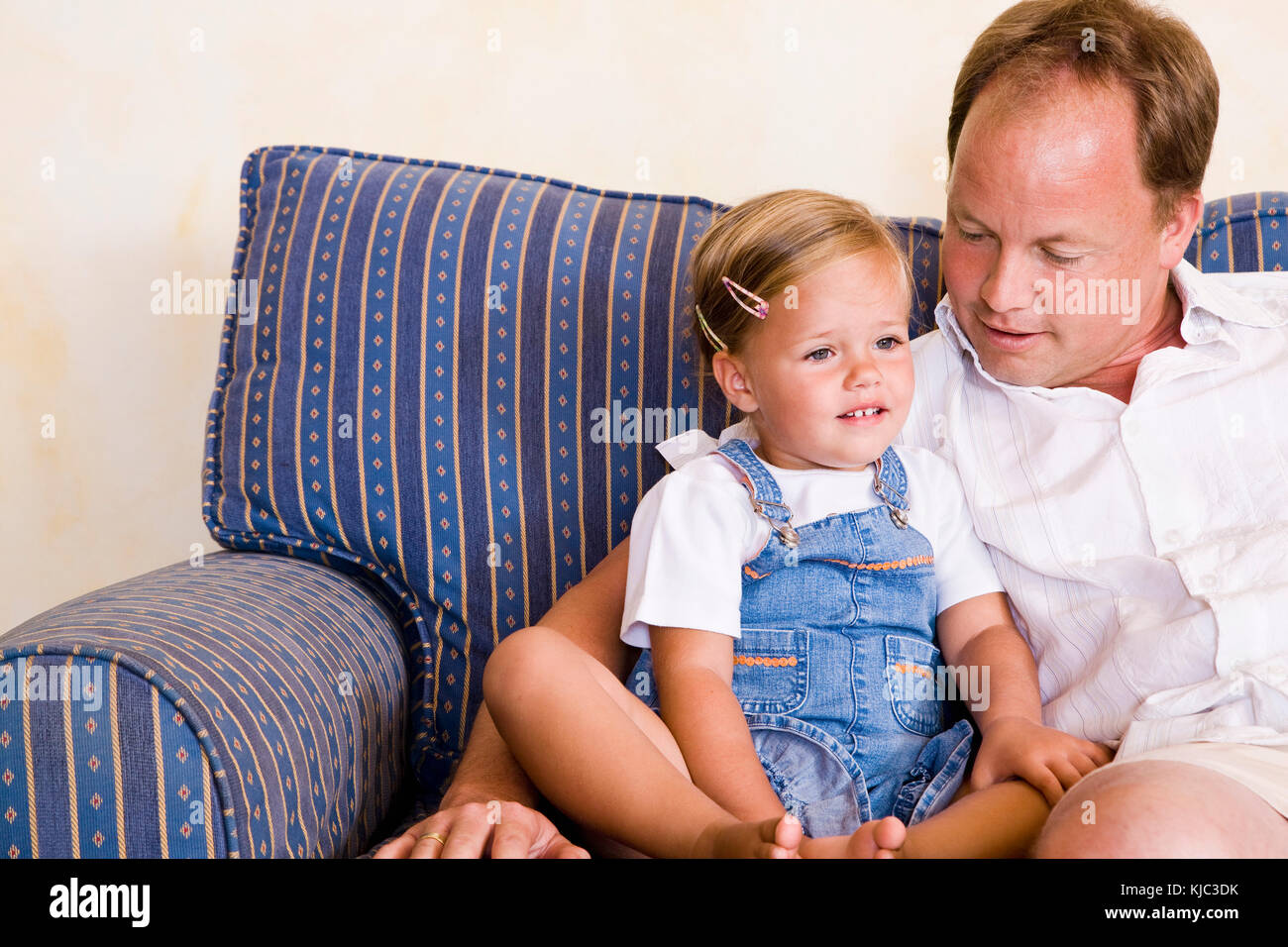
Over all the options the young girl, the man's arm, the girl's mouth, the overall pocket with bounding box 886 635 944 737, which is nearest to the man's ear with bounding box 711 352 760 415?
the young girl

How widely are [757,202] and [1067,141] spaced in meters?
0.35

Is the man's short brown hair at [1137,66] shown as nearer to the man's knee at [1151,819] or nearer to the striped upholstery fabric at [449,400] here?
the striped upholstery fabric at [449,400]

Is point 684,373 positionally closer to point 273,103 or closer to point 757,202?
point 757,202

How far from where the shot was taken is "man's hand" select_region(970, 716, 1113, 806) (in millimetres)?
1052

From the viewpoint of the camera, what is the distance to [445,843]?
0.96m

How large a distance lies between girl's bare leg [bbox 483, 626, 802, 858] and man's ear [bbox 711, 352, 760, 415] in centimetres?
37

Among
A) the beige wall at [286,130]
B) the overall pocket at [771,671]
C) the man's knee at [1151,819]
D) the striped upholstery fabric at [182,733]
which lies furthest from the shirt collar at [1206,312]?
the striped upholstery fabric at [182,733]

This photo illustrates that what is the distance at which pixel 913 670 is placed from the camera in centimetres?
125

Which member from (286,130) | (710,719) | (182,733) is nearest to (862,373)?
(710,719)

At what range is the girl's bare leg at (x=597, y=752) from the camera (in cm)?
97

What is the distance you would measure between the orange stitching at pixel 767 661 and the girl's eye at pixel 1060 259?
0.54 m

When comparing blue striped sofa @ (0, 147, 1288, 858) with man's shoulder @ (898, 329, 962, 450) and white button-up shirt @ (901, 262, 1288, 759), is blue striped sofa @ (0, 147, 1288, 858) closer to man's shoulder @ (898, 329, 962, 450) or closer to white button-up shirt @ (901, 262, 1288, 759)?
man's shoulder @ (898, 329, 962, 450)

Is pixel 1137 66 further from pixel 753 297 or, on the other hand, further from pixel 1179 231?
pixel 753 297
